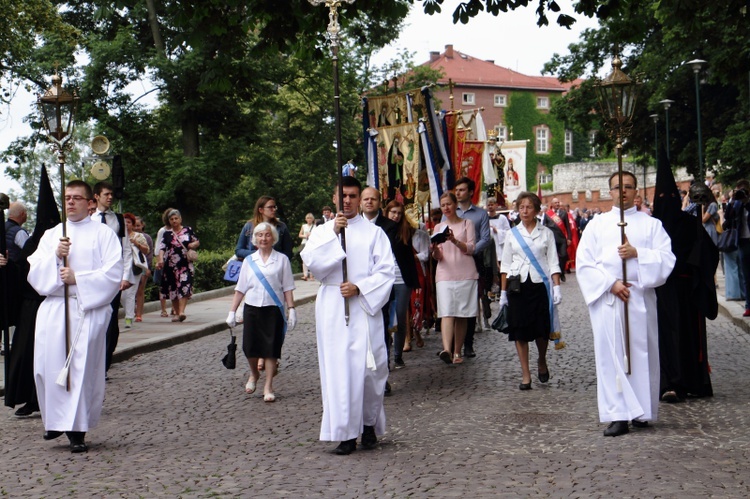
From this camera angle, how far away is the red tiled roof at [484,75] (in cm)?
9919

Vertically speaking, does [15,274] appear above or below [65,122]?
below

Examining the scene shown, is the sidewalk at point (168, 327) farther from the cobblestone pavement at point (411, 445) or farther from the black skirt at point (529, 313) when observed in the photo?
the black skirt at point (529, 313)

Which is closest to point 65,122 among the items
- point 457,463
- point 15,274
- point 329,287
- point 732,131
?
point 15,274

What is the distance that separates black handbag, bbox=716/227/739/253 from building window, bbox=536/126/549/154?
81593 mm

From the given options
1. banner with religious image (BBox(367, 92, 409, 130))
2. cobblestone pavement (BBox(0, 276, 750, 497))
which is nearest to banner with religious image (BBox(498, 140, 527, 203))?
banner with religious image (BBox(367, 92, 409, 130))

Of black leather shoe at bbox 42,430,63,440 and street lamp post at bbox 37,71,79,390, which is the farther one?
street lamp post at bbox 37,71,79,390

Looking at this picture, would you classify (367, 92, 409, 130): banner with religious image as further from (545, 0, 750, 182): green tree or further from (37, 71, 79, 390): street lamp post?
(545, 0, 750, 182): green tree

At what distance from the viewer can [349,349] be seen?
7.98m

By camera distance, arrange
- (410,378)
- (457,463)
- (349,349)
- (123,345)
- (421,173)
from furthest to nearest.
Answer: (123,345)
(421,173)
(410,378)
(349,349)
(457,463)

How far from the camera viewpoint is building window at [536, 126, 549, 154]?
98438 millimetres

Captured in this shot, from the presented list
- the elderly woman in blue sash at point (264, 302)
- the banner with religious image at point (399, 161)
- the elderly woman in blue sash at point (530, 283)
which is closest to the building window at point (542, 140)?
the banner with religious image at point (399, 161)

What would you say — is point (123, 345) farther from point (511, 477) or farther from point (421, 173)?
point (511, 477)

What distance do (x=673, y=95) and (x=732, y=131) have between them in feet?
26.9

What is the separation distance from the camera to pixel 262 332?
421 inches
